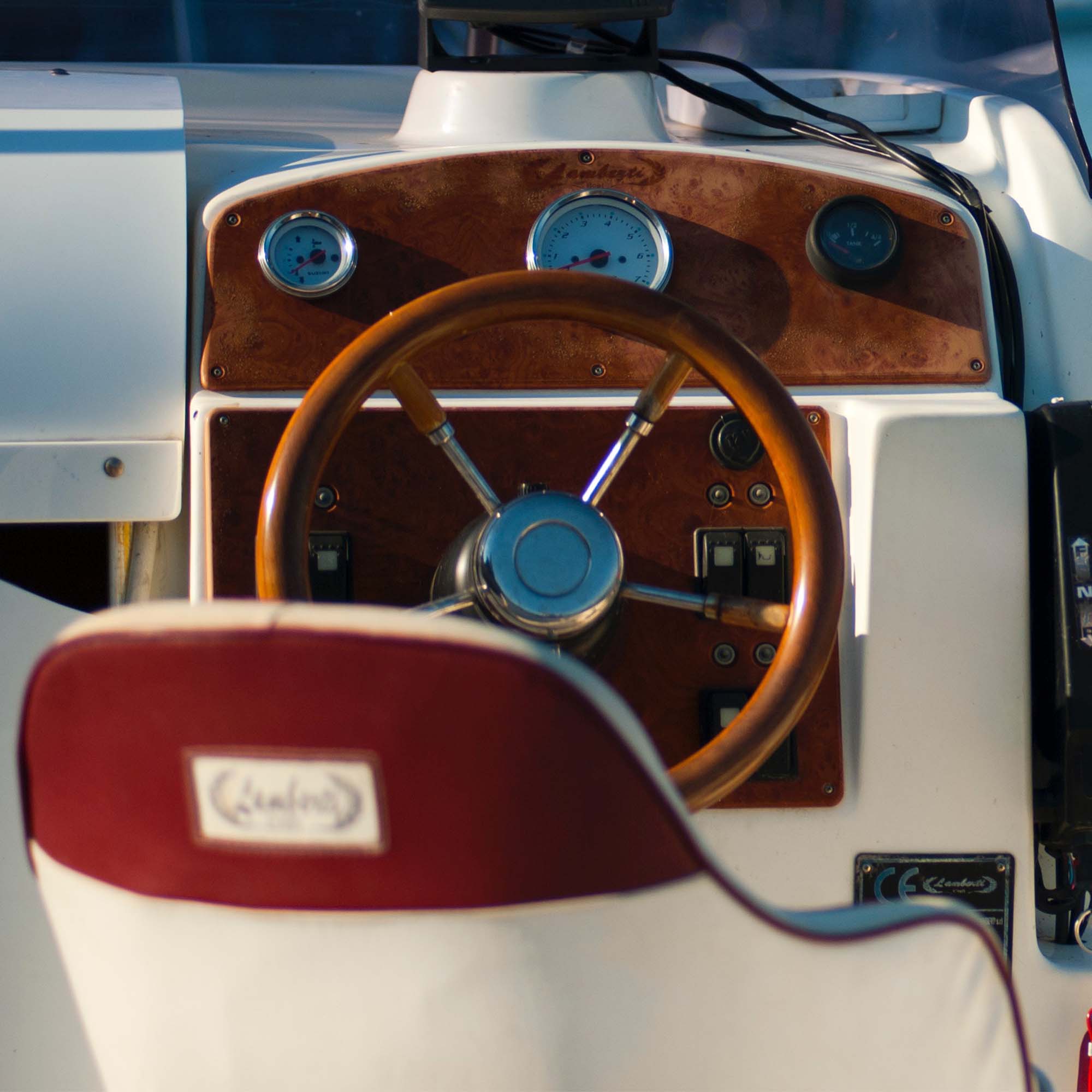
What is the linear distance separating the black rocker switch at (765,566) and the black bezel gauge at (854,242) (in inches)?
14.0

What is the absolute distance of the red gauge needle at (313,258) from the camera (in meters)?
1.57

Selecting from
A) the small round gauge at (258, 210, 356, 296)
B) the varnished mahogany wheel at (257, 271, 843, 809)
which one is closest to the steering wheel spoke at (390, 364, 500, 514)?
the varnished mahogany wheel at (257, 271, 843, 809)

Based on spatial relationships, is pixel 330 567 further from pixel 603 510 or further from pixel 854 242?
pixel 854 242

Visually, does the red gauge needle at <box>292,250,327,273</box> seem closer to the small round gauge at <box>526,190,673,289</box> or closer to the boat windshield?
the small round gauge at <box>526,190,673,289</box>

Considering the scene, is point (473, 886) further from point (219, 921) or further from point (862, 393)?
point (862, 393)

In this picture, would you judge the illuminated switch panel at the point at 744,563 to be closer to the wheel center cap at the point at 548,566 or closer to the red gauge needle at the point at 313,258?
the wheel center cap at the point at 548,566

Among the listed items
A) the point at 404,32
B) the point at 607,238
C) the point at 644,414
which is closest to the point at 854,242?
the point at 607,238

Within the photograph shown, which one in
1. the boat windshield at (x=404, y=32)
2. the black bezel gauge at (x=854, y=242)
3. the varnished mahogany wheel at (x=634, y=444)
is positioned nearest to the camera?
the varnished mahogany wheel at (x=634, y=444)

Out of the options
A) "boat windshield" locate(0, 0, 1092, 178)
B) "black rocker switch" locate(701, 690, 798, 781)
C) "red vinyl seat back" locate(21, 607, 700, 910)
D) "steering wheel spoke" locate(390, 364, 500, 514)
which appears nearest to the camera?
"red vinyl seat back" locate(21, 607, 700, 910)

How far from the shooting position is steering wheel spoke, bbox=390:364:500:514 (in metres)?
1.22

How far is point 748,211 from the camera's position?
1648mm

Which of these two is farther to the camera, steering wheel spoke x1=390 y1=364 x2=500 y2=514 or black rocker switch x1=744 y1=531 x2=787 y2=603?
black rocker switch x1=744 y1=531 x2=787 y2=603

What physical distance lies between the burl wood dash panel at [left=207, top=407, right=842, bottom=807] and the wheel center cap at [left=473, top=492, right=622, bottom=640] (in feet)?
0.90

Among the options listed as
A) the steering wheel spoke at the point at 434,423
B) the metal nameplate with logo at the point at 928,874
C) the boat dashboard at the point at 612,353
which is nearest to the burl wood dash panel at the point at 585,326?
the boat dashboard at the point at 612,353
